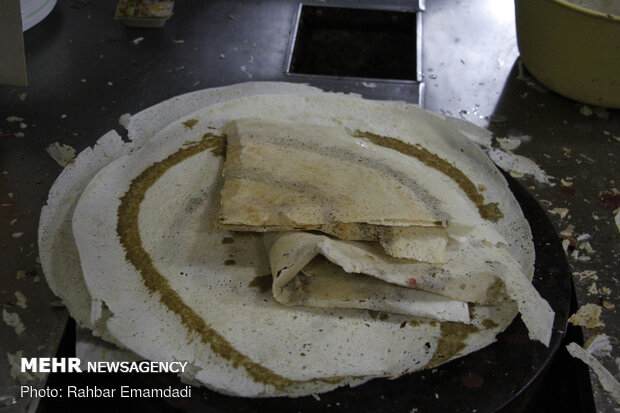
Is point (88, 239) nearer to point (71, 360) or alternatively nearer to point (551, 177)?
point (71, 360)

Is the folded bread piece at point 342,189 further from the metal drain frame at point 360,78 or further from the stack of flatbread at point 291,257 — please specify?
the metal drain frame at point 360,78

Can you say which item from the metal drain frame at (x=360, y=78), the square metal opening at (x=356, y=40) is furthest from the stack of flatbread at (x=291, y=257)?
the square metal opening at (x=356, y=40)

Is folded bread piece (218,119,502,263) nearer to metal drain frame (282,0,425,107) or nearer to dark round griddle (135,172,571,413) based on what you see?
dark round griddle (135,172,571,413)

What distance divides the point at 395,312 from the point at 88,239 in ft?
1.74

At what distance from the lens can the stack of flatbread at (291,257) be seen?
2.74 ft

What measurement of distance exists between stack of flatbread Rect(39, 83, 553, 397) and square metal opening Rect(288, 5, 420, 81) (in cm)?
63

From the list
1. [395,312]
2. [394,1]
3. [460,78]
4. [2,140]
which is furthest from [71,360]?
[394,1]

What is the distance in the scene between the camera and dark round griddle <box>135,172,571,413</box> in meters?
0.79

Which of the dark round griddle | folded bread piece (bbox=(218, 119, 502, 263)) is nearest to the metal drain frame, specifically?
folded bread piece (bbox=(218, 119, 502, 263))

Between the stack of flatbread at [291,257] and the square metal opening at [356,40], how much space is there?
2.07 feet

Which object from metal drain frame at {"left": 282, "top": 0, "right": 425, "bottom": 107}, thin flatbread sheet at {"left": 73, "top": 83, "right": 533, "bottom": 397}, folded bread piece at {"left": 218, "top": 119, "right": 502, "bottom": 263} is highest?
folded bread piece at {"left": 218, "top": 119, "right": 502, "bottom": 263}

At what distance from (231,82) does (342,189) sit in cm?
59

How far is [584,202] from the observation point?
1.16m

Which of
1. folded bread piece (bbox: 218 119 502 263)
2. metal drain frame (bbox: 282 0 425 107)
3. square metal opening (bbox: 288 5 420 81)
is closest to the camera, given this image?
folded bread piece (bbox: 218 119 502 263)
